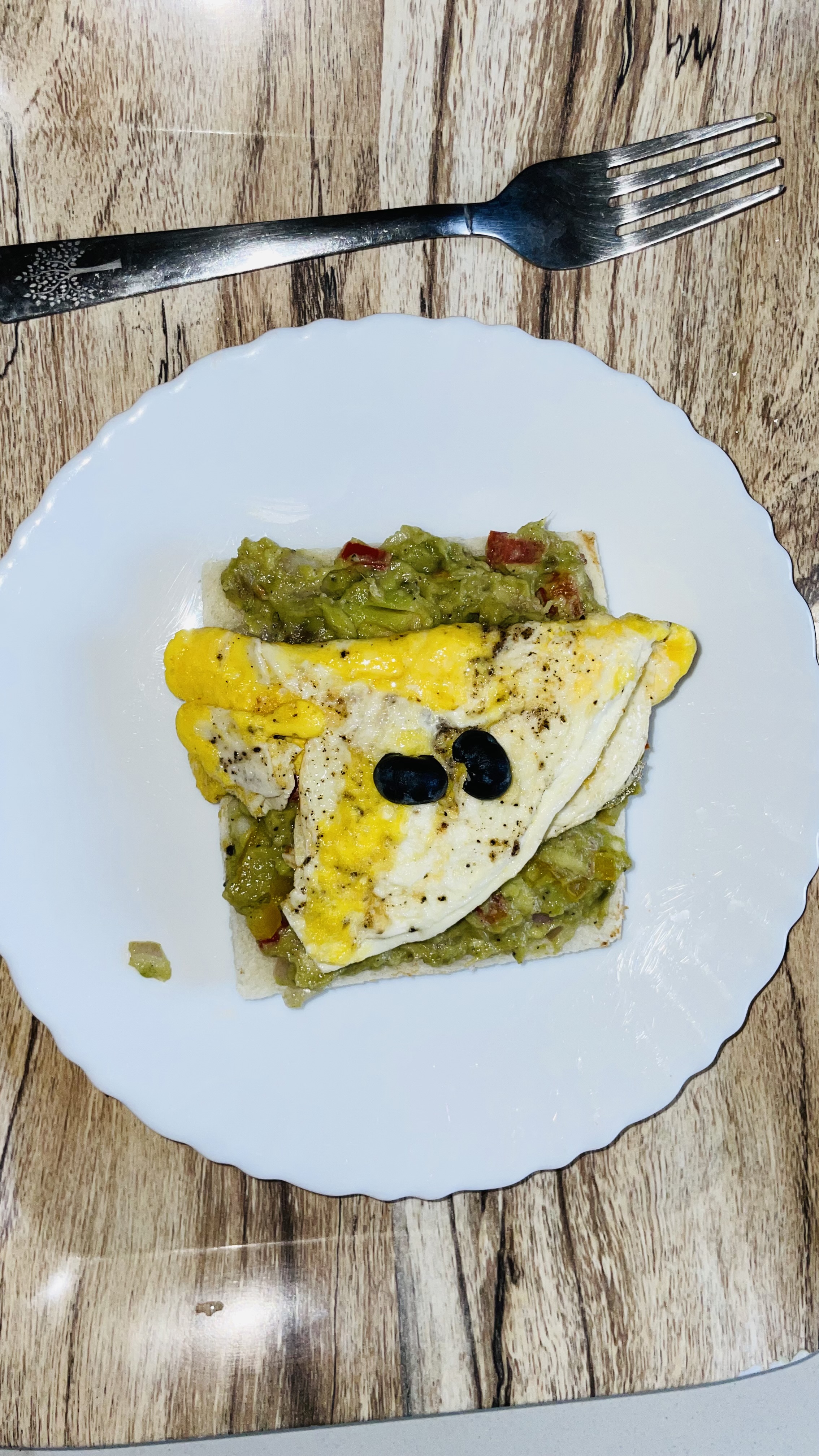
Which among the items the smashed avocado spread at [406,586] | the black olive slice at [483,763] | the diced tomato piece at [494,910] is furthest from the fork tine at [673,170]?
the diced tomato piece at [494,910]

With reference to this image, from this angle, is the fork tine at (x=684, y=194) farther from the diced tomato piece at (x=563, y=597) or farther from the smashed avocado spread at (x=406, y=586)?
the diced tomato piece at (x=563, y=597)

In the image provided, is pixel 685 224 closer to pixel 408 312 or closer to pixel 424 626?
pixel 408 312

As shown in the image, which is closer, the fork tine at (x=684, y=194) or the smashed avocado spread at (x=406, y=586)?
the smashed avocado spread at (x=406, y=586)

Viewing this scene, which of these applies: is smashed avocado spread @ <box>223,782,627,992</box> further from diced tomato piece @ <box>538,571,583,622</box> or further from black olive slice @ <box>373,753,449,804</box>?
diced tomato piece @ <box>538,571,583,622</box>

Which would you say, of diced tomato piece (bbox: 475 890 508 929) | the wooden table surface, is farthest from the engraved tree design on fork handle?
diced tomato piece (bbox: 475 890 508 929)

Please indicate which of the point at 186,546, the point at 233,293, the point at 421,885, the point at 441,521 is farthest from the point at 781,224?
the point at 421,885

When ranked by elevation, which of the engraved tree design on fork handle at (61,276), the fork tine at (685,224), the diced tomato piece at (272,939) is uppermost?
the fork tine at (685,224)
